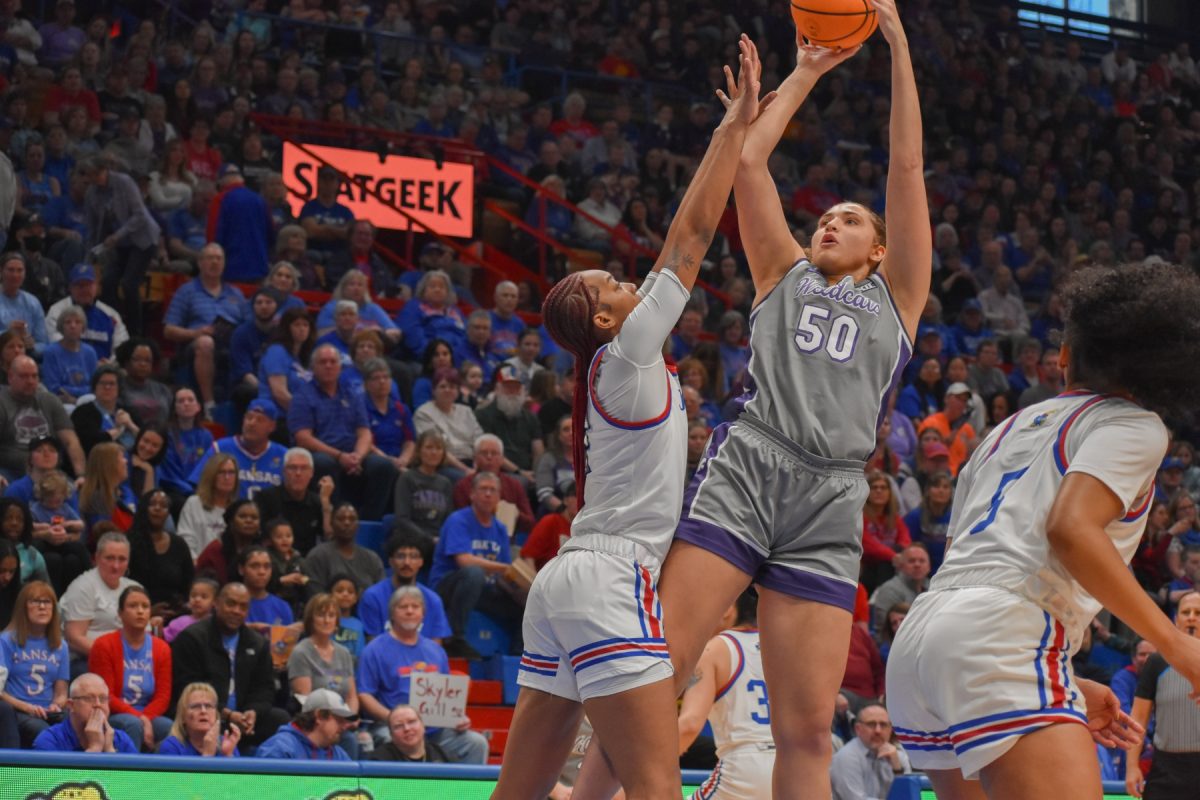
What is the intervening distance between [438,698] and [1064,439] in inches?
235

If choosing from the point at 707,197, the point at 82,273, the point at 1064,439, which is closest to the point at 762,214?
the point at 707,197

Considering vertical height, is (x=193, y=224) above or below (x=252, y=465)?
above

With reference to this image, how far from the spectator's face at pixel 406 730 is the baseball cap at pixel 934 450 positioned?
232 inches

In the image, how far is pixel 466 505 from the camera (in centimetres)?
1131

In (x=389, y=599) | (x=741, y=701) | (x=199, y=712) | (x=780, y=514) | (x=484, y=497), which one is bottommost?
(x=199, y=712)

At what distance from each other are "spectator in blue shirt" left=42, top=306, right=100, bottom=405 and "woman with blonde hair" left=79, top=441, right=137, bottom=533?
1.27 meters

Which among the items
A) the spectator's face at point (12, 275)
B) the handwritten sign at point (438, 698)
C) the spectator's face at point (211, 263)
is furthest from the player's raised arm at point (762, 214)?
the spectator's face at point (211, 263)

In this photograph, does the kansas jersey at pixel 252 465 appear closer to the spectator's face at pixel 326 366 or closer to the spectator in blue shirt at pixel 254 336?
the spectator's face at pixel 326 366

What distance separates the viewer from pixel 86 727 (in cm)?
781

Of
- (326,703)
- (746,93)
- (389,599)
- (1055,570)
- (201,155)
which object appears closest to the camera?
(1055,570)

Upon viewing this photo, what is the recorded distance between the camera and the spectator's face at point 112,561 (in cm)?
908

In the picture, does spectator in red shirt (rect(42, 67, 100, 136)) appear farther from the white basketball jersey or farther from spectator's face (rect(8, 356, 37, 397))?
the white basketball jersey

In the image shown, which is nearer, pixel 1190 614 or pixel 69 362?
pixel 1190 614

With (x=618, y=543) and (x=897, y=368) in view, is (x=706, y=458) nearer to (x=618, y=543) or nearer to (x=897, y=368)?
(x=618, y=543)
